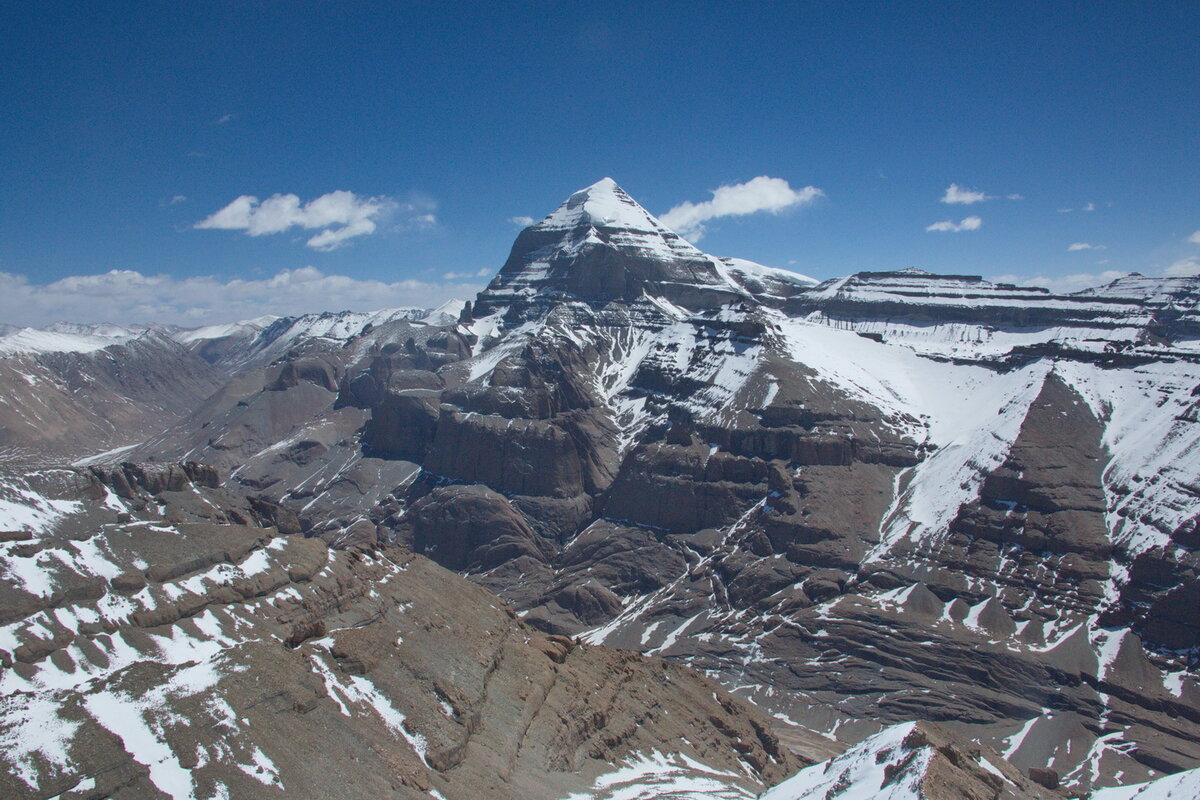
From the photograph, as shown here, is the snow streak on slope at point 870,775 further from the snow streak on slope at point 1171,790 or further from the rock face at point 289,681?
the snow streak on slope at point 1171,790

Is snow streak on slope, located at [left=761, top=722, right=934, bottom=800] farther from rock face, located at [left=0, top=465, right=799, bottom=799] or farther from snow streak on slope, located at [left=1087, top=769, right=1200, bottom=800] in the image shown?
snow streak on slope, located at [left=1087, top=769, right=1200, bottom=800]

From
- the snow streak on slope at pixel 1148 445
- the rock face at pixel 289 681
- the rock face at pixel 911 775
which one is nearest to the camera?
the rock face at pixel 289 681

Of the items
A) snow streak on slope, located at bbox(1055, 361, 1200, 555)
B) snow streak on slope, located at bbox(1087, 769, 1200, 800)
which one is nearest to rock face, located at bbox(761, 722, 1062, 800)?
snow streak on slope, located at bbox(1087, 769, 1200, 800)

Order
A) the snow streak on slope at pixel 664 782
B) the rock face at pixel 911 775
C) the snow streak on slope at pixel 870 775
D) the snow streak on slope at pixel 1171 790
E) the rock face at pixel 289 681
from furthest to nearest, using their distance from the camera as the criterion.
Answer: the snow streak on slope at pixel 664 782, the snow streak on slope at pixel 870 775, the rock face at pixel 911 775, the snow streak on slope at pixel 1171 790, the rock face at pixel 289 681

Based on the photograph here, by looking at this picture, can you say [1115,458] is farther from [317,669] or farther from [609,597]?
[317,669]

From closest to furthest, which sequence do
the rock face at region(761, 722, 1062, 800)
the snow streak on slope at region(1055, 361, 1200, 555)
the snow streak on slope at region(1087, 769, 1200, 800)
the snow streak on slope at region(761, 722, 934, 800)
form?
the snow streak on slope at region(1087, 769, 1200, 800)
the rock face at region(761, 722, 1062, 800)
the snow streak on slope at region(761, 722, 934, 800)
the snow streak on slope at region(1055, 361, 1200, 555)

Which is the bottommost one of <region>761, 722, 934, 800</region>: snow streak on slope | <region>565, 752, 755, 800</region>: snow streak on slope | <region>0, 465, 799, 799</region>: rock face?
<region>565, 752, 755, 800</region>: snow streak on slope

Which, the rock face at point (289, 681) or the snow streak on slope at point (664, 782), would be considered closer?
the rock face at point (289, 681)

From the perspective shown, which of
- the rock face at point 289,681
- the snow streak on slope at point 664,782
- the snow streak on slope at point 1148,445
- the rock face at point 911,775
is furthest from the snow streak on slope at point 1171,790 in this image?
the snow streak on slope at point 1148,445

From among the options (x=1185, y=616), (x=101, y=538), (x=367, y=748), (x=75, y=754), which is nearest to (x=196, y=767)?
(x=75, y=754)
